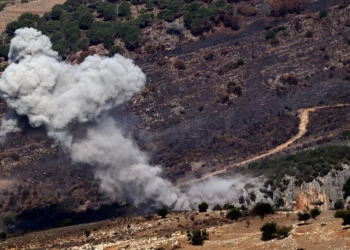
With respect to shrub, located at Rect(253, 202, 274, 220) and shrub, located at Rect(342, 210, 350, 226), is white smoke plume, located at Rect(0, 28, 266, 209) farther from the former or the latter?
shrub, located at Rect(342, 210, 350, 226)

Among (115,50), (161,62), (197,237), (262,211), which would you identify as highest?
(115,50)

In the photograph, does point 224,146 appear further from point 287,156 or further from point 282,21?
point 282,21

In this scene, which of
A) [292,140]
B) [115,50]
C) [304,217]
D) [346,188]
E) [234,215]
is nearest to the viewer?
[304,217]

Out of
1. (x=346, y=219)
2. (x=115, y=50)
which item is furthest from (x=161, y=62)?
(x=346, y=219)

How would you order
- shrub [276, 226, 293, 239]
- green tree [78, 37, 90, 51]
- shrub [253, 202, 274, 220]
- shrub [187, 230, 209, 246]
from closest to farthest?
shrub [276, 226, 293, 239] < shrub [187, 230, 209, 246] < shrub [253, 202, 274, 220] < green tree [78, 37, 90, 51]

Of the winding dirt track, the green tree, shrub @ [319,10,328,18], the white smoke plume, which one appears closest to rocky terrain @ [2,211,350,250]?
the white smoke plume

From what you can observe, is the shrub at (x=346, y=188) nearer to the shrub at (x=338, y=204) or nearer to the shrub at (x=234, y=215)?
the shrub at (x=338, y=204)

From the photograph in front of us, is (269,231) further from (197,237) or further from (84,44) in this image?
(84,44)
